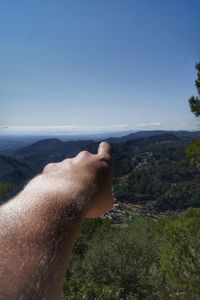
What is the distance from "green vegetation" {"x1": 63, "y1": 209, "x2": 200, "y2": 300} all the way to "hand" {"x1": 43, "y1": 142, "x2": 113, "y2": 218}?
1416cm

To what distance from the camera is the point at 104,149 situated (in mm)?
1170

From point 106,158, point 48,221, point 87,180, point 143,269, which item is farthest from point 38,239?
point 143,269

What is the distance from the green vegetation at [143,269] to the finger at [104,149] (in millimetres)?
14060

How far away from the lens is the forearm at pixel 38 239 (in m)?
0.63

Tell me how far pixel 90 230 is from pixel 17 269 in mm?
34119

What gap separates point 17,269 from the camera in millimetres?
650

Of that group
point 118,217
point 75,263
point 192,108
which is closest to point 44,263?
point 192,108

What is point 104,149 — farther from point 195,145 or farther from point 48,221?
point 195,145

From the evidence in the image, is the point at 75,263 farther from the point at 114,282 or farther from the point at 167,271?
the point at 167,271

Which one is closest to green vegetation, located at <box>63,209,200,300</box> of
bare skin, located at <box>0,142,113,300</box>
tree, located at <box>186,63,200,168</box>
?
tree, located at <box>186,63,200,168</box>

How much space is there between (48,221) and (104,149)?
16.7 inches

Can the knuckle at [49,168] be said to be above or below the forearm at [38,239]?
above

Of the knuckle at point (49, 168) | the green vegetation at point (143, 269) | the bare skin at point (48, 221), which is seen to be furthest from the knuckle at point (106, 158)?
the green vegetation at point (143, 269)

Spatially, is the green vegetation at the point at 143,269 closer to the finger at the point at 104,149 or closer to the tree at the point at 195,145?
the tree at the point at 195,145
